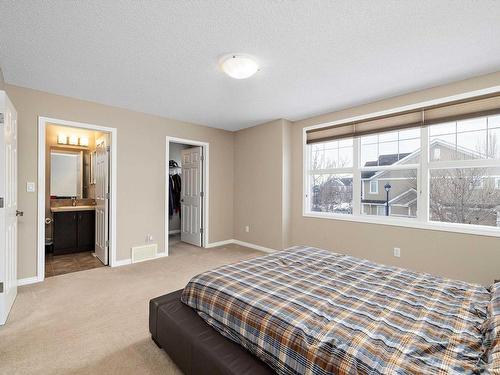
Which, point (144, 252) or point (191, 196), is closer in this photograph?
point (144, 252)

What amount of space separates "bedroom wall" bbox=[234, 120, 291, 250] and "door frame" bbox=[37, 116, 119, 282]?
7.50ft

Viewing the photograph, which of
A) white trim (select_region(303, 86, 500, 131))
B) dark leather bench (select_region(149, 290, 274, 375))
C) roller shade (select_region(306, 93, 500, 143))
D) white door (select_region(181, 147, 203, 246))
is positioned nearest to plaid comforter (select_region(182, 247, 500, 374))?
dark leather bench (select_region(149, 290, 274, 375))

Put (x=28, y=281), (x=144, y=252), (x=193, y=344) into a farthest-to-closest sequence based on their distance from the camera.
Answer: (x=144, y=252) → (x=28, y=281) → (x=193, y=344)

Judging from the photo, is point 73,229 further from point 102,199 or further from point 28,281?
point 28,281

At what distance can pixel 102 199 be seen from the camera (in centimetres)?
385

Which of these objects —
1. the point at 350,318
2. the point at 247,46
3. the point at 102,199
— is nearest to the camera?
the point at 350,318

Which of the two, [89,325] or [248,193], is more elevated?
[248,193]

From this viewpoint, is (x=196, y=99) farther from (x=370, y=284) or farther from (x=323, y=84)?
(x=370, y=284)

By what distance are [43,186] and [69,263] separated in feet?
4.42

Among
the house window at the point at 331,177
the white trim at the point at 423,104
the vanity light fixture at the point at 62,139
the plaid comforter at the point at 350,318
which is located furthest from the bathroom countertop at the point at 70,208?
the white trim at the point at 423,104

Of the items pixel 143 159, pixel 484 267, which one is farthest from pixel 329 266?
pixel 143 159

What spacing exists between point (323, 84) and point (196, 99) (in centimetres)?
165

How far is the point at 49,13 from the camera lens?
1719mm

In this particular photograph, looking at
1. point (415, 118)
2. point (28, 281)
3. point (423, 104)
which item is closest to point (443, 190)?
point (415, 118)
